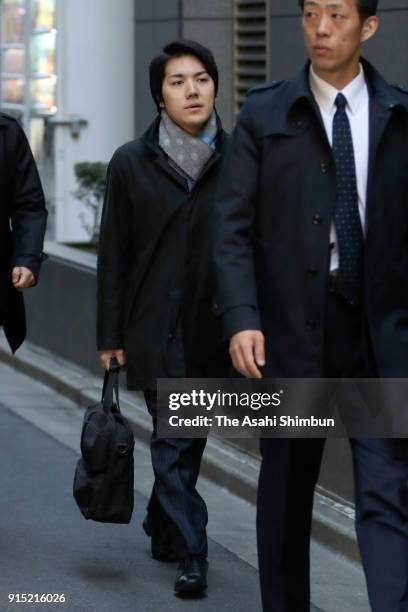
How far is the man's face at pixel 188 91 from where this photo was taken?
609cm

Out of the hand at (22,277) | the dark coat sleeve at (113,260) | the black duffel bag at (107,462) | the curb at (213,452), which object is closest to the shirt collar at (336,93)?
the dark coat sleeve at (113,260)

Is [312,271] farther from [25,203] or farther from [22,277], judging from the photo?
[25,203]

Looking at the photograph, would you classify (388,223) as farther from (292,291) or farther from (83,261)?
(83,261)

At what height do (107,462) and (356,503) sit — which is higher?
(356,503)

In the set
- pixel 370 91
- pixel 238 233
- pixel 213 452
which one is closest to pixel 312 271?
pixel 238 233

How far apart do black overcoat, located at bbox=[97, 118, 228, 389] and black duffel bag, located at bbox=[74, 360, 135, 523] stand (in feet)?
0.47

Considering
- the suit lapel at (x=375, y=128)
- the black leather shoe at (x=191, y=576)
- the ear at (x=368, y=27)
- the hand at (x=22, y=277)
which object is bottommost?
the black leather shoe at (x=191, y=576)

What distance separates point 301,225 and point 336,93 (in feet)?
1.27

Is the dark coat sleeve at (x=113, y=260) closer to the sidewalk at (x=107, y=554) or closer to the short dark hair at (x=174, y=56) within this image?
the short dark hair at (x=174, y=56)

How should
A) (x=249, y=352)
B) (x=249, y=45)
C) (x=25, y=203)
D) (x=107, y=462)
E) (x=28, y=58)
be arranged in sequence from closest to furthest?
1. (x=249, y=352)
2. (x=107, y=462)
3. (x=25, y=203)
4. (x=249, y=45)
5. (x=28, y=58)

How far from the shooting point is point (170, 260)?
6.21 meters

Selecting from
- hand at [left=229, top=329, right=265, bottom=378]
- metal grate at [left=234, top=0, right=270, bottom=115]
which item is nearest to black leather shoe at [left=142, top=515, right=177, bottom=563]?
hand at [left=229, top=329, right=265, bottom=378]

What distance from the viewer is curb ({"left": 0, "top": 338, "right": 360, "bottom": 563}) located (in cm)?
686

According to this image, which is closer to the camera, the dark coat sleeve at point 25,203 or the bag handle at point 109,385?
the bag handle at point 109,385
